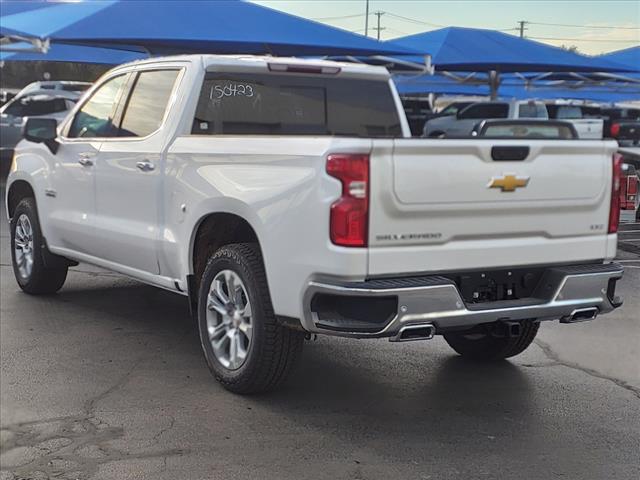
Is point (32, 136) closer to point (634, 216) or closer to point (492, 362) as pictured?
point (492, 362)

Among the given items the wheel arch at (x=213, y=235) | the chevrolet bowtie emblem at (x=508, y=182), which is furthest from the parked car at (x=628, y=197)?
the wheel arch at (x=213, y=235)

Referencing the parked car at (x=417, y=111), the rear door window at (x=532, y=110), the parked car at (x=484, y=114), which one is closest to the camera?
the parked car at (x=484, y=114)

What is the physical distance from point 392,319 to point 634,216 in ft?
13.2

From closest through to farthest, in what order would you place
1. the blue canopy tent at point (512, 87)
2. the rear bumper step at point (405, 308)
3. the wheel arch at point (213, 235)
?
the rear bumper step at point (405, 308) → the wheel arch at point (213, 235) → the blue canopy tent at point (512, 87)

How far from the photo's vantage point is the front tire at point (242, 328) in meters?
4.32

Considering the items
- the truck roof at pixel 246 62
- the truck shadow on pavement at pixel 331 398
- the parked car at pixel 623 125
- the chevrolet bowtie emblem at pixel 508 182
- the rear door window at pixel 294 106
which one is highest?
the truck roof at pixel 246 62

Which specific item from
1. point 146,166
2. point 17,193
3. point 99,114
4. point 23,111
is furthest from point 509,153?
point 23,111

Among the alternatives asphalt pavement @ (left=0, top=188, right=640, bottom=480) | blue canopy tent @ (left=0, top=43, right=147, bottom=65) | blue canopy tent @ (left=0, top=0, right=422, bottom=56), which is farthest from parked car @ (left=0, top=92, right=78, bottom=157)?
asphalt pavement @ (left=0, top=188, right=640, bottom=480)

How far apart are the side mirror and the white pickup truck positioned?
682mm

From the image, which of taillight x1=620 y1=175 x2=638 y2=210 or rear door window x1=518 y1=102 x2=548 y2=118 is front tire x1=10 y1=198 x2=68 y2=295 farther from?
rear door window x1=518 y1=102 x2=548 y2=118

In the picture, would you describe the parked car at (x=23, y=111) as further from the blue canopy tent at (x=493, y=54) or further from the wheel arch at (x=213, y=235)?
the wheel arch at (x=213, y=235)

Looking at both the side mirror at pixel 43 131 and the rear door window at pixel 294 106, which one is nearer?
the rear door window at pixel 294 106

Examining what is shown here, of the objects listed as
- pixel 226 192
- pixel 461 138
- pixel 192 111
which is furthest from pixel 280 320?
pixel 192 111

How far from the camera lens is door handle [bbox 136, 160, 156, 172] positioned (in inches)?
204
